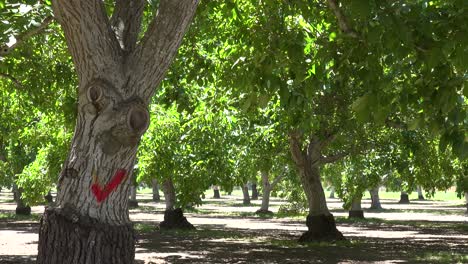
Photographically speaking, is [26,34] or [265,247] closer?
[26,34]

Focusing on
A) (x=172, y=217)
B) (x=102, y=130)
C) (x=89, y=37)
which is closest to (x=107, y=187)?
(x=102, y=130)

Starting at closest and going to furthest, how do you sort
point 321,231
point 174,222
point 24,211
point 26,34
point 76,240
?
point 76,240 < point 26,34 < point 321,231 < point 174,222 < point 24,211

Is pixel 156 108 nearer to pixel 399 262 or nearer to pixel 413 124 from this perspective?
pixel 399 262

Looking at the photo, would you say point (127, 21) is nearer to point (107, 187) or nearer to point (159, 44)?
point (159, 44)

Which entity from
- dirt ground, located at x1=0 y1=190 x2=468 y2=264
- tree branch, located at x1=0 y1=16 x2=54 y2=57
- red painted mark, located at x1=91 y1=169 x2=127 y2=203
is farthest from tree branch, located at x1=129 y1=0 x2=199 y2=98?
dirt ground, located at x1=0 y1=190 x2=468 y2=264

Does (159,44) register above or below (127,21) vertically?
below

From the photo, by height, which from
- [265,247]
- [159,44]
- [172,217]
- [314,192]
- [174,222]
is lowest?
[265,247]

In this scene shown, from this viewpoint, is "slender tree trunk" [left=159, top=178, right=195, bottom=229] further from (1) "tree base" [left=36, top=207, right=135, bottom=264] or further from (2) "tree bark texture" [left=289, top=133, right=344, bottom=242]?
(1) "tree base" [left=36, top=207, right=135, bottom=264]

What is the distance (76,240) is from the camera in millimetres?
5172

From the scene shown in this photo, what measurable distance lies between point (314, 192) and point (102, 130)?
48.3 feet

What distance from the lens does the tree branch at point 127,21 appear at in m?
5.64

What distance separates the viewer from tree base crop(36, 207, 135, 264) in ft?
17.0

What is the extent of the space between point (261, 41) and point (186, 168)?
9154 mm

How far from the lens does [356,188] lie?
25.2 meters
